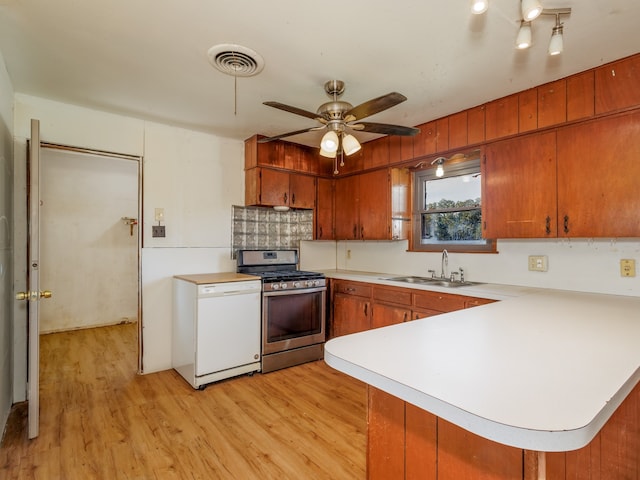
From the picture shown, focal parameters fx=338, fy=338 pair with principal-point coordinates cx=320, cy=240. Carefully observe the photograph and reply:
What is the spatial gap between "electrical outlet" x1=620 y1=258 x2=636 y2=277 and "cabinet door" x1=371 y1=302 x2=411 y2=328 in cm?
146

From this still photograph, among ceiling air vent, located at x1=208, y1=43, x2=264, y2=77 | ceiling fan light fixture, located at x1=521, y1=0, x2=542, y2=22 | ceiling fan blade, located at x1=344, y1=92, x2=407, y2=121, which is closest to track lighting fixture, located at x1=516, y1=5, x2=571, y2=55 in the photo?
ceiling fan light fixture, located at x1=521, y1=0, x2=542, y2=22

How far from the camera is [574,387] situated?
0.78 m

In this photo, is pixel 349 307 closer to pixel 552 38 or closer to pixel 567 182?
pixel 567 182

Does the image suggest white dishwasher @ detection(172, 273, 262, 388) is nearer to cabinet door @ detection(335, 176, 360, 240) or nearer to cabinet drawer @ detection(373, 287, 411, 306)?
cabinet drawer @ detection(373, 287, 411, 306)

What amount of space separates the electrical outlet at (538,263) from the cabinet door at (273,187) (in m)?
2.36

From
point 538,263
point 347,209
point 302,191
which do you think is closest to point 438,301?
point 538,263

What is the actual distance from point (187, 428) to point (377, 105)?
2.36m

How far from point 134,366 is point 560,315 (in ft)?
11.5

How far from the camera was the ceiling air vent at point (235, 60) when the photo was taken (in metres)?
1.95

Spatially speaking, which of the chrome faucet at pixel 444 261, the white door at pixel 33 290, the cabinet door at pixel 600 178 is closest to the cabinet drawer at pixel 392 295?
the chrome faucet at pixel 444 261

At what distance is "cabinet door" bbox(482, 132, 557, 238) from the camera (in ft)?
7.75

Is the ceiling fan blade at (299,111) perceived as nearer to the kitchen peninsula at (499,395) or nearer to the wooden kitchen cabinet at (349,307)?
the kitchen peninsula at (499,395)

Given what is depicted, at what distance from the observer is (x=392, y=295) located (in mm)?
3084

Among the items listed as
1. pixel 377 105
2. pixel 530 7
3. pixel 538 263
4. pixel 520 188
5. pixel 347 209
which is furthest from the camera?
pixel 347 209
